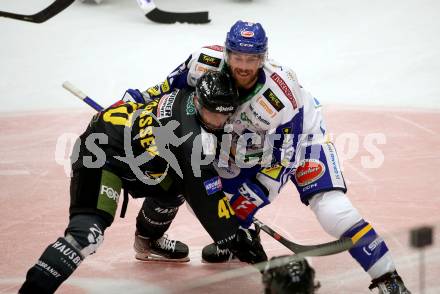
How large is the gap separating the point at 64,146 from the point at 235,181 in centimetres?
256

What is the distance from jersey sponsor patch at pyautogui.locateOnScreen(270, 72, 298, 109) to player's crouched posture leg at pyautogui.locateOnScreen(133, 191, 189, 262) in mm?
994

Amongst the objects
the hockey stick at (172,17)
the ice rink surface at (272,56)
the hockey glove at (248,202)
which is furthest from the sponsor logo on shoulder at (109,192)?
the hockey stick at (172,17)

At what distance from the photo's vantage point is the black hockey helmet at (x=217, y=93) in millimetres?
3859

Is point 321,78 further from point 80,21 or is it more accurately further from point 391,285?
point 391,285

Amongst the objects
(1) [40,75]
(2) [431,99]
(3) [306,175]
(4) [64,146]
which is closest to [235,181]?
(3) [306,175]

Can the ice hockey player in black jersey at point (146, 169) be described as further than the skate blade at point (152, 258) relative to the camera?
No

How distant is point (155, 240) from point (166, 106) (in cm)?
104

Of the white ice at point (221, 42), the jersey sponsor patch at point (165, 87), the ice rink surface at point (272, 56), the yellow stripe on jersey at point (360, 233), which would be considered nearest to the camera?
the yellow stripe on jersey at point (360, 233)

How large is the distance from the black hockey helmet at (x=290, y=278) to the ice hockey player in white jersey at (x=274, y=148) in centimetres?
81

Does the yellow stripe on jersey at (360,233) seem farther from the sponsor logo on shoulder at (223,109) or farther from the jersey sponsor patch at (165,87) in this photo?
the jersey sponsor patch at (165,87)

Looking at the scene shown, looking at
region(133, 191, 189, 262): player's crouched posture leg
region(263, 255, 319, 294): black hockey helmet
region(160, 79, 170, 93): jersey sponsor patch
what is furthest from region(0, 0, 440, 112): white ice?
region(263, 255, 319, 294): black hockey helmet

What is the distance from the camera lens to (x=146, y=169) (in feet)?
13.6

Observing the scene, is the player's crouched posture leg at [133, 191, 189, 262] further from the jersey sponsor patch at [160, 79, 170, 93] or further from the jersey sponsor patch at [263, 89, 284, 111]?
the jersey sponsor patch at [263, 89, 284, 111]

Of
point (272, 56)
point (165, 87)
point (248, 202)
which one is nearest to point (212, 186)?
point (248, 202)
